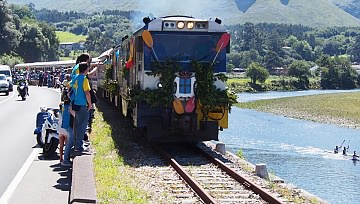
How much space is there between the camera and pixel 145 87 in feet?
52.8

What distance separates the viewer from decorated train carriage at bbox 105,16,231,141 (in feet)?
52.2

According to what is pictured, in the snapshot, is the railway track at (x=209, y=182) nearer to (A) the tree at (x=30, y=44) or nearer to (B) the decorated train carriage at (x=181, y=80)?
(B) the decorated train carriage at (x=181, y=80)

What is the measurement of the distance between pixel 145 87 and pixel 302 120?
4777 centimetres

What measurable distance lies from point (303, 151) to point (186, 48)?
24438mm

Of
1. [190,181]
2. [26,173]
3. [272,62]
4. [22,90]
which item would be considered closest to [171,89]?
[190,181]

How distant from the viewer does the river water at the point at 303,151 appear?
2600 cm

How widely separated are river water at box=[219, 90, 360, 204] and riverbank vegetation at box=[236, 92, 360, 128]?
11.7 ft

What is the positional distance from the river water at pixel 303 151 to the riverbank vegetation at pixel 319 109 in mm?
3552

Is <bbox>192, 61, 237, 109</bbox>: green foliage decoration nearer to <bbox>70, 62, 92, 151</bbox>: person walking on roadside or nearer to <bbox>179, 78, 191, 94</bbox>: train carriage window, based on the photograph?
<bbox>179, 78, 191, 94</bbox>: train carriage window

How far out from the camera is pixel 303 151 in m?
39.2

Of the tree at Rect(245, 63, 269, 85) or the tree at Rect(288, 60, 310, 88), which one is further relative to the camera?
the tree at Rect(288, 60, 310, 88)

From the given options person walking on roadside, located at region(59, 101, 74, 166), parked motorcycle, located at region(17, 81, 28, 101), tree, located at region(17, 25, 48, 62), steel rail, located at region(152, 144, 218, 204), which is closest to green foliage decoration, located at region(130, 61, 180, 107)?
steel rail, located at region(152, 144, 218, 204)

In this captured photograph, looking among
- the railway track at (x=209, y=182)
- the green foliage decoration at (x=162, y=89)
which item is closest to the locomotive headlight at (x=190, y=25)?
the green foliage decoration at (x=162, y=89)

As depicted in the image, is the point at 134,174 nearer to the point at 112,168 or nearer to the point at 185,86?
the point at 112,168
